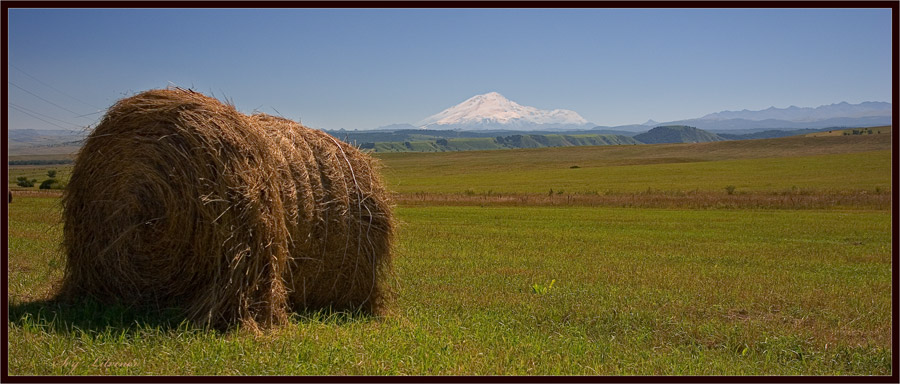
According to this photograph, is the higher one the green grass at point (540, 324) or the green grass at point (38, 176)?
the green grass at point (38, 176)

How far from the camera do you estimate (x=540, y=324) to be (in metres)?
8.09

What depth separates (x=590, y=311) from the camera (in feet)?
28.2

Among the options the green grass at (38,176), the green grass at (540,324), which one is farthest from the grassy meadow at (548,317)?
the green grass at (38,176)

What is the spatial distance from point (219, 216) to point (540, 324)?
3721 mm

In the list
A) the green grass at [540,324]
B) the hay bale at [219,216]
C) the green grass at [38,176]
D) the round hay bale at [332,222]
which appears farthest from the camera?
the green grass at [38,176]

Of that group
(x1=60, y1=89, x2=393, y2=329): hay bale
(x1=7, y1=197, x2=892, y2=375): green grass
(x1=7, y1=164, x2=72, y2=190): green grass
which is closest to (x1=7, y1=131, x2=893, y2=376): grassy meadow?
(x1=7, y1=197, x2=892, y2=375): green grass

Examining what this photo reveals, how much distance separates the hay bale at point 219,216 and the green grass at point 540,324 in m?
0.35

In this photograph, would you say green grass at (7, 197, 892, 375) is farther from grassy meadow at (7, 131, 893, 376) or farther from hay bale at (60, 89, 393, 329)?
hay bale at (60, 89, 393, 329)

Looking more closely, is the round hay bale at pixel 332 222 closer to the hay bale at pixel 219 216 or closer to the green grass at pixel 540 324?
the hay bale at pixel 219 216

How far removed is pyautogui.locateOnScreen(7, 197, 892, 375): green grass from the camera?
19.7 feet

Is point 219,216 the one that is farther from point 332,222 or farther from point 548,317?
point 548,317

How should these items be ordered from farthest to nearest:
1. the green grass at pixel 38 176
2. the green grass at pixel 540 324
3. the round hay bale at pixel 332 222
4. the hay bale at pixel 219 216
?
1. the green grass at pixel 38 176
2. the round hay bale at pixel 332 222
3. the hay bale at pixel 219 216
4. the green grass at pixel 540 324

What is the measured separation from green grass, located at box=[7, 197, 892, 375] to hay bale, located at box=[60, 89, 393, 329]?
0.35 metres

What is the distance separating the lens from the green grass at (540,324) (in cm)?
601
